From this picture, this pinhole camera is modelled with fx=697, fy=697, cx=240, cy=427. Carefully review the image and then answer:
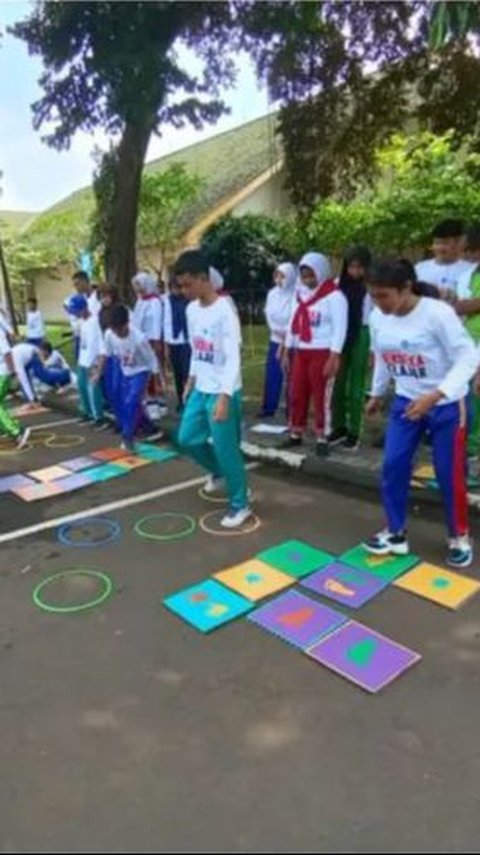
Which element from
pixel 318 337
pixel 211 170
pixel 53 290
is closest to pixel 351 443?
pixel 318 337

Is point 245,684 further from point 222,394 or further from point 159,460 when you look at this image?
point 159,460

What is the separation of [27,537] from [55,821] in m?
2.88

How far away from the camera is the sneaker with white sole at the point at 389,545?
169 inches

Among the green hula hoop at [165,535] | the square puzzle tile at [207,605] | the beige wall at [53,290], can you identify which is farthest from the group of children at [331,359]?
the beige wall at [53,290]

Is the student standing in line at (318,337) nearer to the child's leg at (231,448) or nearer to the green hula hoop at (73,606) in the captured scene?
the child's leg at (231,448)

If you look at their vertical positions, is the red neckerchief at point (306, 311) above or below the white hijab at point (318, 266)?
below

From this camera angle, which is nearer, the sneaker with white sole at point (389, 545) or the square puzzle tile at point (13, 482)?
the sneaker with white sole at point (389, 545)

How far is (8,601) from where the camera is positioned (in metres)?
4.04

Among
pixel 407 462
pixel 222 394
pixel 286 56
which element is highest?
pixel 286 56

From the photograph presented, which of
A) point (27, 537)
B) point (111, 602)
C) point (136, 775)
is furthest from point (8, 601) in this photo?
point (136, 775)

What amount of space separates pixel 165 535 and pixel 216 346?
53.6 inches

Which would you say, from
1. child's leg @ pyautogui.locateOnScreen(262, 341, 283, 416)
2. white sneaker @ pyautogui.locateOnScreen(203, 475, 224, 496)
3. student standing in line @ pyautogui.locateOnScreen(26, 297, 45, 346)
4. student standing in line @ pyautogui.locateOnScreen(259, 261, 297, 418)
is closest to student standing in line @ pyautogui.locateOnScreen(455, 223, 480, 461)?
white sneaker @ pyautogui.locateOnScreen(203, 475, 224, 496)

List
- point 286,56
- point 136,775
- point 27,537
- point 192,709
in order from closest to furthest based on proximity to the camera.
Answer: point 136,775, point 192,709, point 27,537, point 286,56

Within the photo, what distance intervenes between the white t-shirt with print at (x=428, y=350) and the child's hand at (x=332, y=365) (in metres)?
1.71
